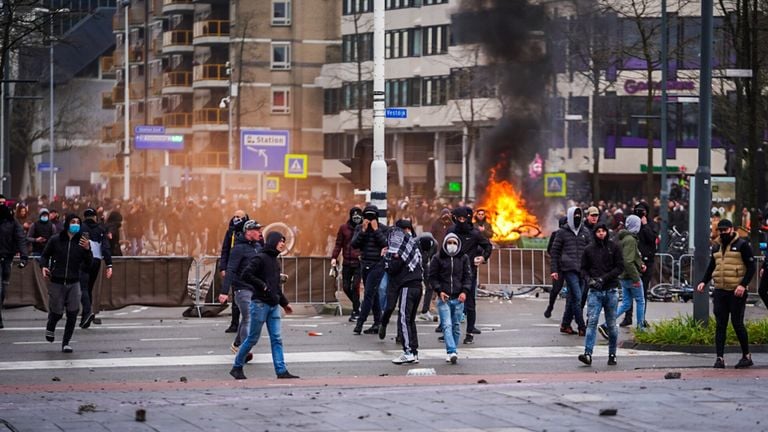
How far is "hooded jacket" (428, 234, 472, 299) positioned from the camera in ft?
58.0

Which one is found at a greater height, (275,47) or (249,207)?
(275,47)

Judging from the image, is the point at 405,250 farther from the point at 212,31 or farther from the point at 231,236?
the point at 212,31

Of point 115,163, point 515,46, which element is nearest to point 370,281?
point 515,46

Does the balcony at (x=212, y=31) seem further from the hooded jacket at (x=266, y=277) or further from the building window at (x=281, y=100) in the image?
the hooded jacket at (x=266, y=277)

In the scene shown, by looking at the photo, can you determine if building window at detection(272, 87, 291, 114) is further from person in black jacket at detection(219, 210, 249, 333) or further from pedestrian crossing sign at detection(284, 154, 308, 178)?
person in black jacket at detection(219, 210, 249, 333)

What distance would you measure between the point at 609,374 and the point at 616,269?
5.46 feet

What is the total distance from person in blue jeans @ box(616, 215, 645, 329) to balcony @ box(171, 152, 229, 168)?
59082mm

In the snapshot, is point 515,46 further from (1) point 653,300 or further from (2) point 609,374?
(2) point 609,374

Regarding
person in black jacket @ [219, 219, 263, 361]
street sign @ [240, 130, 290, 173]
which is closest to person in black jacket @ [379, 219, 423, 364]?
person in black jacket @ [219, 219, 263, 361]

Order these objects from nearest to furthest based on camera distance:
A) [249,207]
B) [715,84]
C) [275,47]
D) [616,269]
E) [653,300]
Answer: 1. [616,269]
2. [653,300]
3. [249,207]
4. [715,84]
5. [275,47]

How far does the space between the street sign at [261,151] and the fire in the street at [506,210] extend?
916 centimetres

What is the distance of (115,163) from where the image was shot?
86438mm

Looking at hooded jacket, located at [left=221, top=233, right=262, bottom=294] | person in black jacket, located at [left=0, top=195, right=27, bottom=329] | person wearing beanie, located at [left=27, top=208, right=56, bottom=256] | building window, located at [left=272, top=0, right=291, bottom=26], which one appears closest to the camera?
hooded jacket, located at [left=221, top=233, right=262, bottom=294]

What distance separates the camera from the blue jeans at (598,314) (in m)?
17.2
